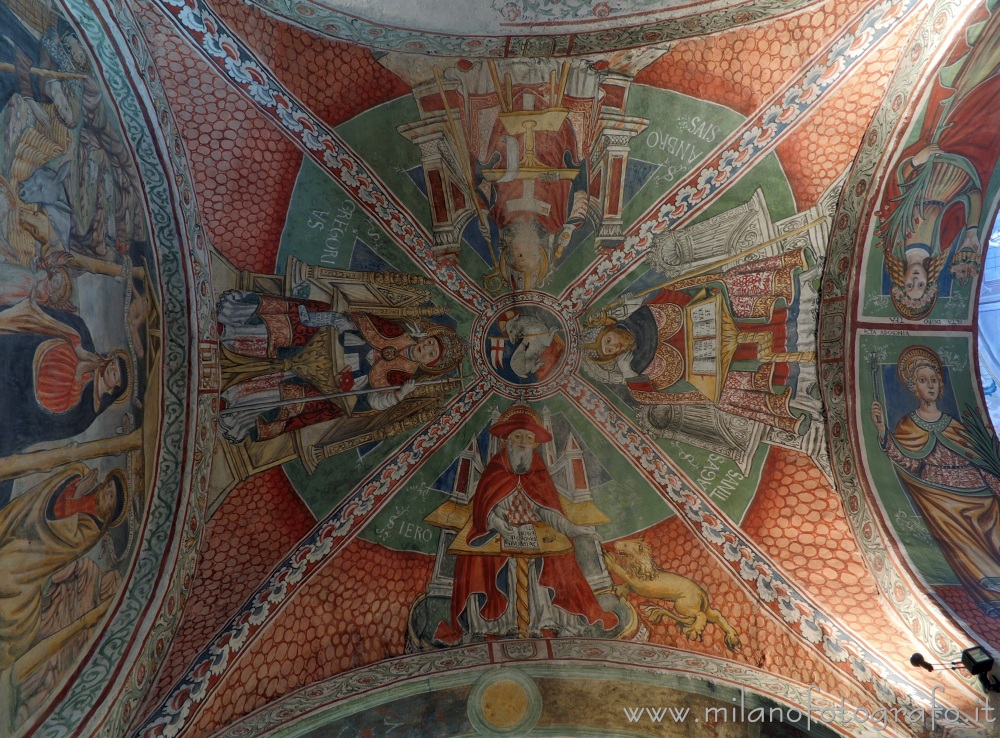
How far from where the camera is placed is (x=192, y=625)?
21.4 ft

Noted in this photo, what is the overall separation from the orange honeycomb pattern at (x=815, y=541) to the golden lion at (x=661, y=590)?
0.83 m

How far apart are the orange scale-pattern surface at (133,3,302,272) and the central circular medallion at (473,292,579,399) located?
243 cm

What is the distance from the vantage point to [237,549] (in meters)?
6.92

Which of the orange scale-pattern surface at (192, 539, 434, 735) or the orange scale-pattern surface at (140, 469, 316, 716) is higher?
Answer: the orange scale-pattern surface at (140, 469, 316, 716)

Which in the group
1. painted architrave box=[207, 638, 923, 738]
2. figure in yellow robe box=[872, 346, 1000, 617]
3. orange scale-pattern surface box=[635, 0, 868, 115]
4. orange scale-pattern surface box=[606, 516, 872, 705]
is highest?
orange scale-pattern surface box=[635, 0, 868, 115]

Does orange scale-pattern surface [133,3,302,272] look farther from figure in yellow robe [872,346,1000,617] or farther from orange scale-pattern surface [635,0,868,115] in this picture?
figure in yellow robe [872,346,1000,617]

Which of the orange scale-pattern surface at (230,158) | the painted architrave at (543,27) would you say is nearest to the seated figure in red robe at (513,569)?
the orange scale-pattern surface at (230,158)

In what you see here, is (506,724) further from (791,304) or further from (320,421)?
(791,304)

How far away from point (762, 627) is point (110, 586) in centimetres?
602

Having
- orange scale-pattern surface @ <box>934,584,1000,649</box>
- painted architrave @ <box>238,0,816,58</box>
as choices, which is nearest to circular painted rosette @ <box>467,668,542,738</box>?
orange scale-pattern surface @ <box>934,584,1000,649</box>

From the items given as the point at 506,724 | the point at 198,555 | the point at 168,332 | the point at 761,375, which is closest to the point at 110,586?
the point at 198,555

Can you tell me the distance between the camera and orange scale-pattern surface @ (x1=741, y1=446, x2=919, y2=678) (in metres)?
6.66

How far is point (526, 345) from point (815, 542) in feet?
11.7

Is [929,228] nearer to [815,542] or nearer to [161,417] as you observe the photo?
[815,542]
